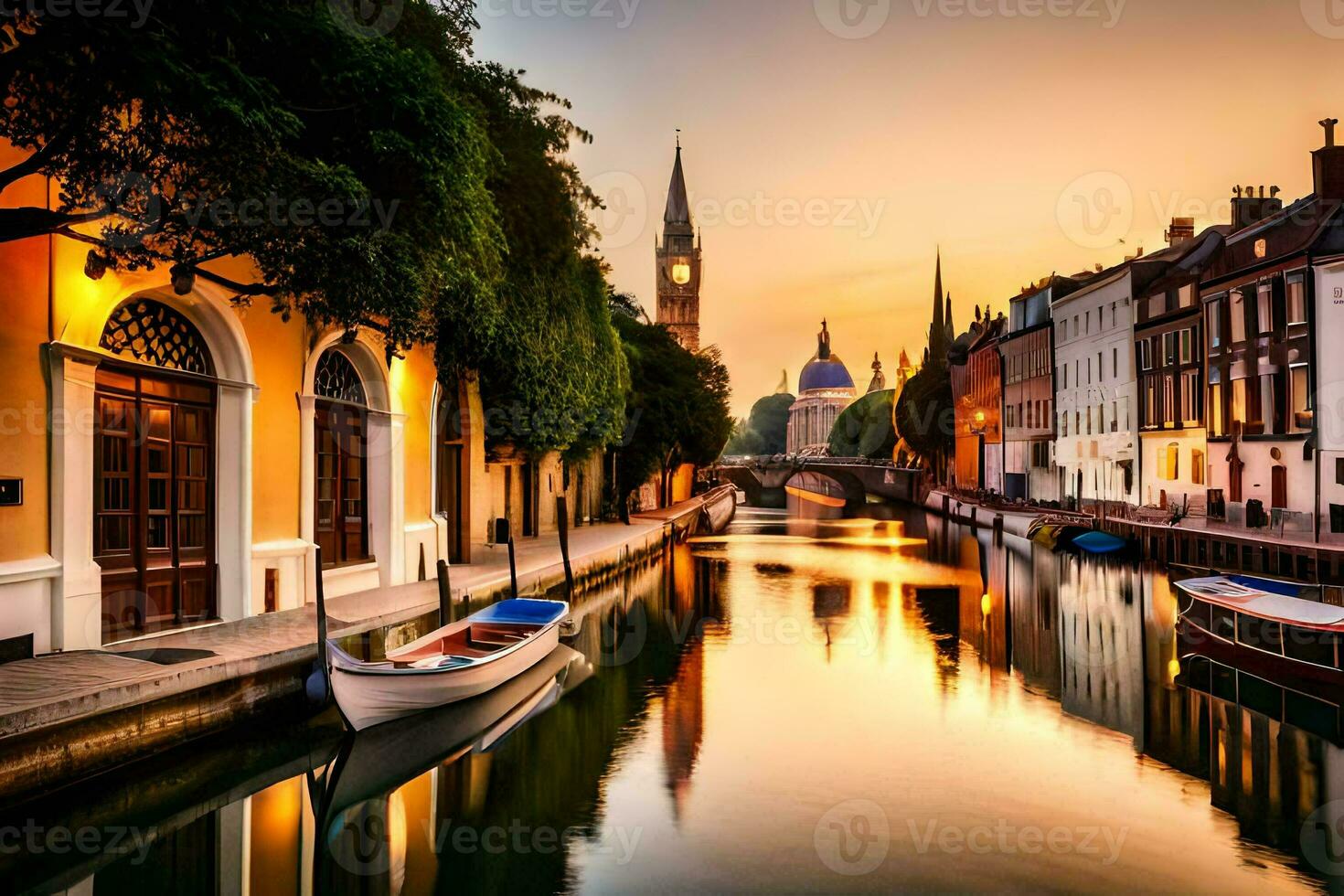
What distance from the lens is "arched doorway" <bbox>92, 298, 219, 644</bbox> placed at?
12383 mm

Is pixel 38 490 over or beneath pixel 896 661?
over

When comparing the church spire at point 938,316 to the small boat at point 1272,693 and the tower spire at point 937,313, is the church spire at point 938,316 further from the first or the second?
the small boat at point 1272,693

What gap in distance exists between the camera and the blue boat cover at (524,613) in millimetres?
16156

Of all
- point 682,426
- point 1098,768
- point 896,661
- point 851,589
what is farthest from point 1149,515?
point 1098,768

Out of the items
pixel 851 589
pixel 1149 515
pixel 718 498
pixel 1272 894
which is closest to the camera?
pixel 1272 894

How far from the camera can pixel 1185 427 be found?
3781 centimetres

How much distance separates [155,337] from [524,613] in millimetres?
6854

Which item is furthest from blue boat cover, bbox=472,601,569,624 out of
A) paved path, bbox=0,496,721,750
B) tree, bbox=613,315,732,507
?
tree, bbox=613,315,732,507

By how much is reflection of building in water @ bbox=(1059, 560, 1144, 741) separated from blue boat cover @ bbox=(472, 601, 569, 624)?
7929 millimetres

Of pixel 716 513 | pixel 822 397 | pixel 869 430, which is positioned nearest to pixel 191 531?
pixel 716 513

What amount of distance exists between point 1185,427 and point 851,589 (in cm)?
1707

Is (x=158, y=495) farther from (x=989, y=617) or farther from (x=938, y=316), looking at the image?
(x=938, y=316)

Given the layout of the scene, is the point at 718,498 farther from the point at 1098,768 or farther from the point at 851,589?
the point at 1098,768

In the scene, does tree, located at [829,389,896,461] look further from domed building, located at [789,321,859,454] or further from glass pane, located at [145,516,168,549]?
glass pane, located at [145,516,168,549]
